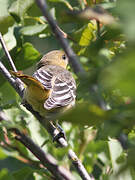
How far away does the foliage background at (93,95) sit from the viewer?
0.91 metres

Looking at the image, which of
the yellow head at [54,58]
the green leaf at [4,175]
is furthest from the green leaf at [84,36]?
the yellow head at [54,58]

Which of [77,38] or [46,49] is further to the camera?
[46,49]

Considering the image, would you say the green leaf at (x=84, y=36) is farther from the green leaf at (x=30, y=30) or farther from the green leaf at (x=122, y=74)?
the green leaf at (x=122, y=74)

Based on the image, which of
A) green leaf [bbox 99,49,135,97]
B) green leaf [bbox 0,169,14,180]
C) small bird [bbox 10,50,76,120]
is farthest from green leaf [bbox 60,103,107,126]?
small bird [bbox 10,50,76,120]

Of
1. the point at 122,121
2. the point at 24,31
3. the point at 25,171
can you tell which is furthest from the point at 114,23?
the point at 24,31

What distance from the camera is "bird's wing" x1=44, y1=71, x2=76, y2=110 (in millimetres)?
3613

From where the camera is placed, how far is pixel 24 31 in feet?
8.60

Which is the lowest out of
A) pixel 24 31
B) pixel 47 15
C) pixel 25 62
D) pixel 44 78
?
pixel 44 78

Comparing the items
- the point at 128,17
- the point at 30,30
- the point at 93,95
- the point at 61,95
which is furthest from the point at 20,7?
the point at 128,17

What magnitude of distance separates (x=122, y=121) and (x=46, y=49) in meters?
5.32

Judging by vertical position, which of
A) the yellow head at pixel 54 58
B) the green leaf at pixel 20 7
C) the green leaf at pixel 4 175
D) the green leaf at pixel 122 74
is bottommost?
the yellow head at pixel 54 58

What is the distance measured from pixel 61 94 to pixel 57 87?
0.14 meters

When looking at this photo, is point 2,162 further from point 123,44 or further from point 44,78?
point 123,44

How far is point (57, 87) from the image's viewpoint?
4.01 m
